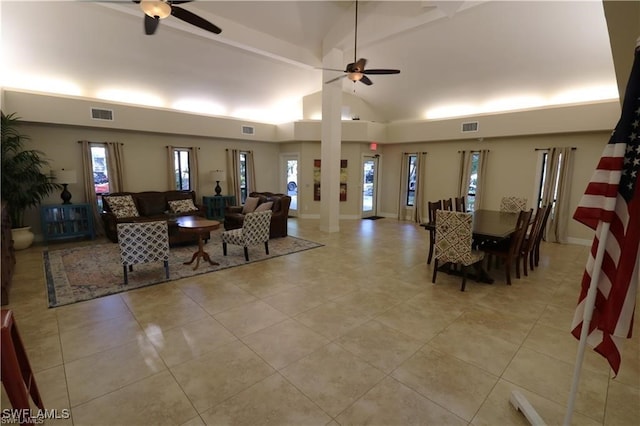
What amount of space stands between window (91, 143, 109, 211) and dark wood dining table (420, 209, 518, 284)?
7.08 metres

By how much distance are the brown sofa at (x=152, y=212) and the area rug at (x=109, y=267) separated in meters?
0.23

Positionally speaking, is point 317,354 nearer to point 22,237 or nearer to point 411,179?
point 22,237

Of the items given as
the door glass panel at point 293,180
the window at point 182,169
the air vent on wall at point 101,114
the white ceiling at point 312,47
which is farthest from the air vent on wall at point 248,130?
the air vent on wall at point 101,114

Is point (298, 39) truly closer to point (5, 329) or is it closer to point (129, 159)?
point (129, 159)

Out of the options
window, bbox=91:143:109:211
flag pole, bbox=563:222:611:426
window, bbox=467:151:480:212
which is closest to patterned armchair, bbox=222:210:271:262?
window, bbox=91:143:109:211

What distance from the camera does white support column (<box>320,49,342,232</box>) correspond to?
6988mm

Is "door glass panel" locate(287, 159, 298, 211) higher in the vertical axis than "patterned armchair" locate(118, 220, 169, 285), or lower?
higher

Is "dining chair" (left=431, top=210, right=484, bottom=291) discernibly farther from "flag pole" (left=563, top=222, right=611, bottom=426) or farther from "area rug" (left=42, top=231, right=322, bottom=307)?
"area rug" (left=42, top=231, right=322, bottom=307)

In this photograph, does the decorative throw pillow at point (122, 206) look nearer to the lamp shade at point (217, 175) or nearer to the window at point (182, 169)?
the window at point (182, 169)

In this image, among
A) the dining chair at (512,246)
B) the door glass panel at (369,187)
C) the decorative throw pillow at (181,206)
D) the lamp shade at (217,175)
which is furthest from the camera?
the door glass panel at (369,187)

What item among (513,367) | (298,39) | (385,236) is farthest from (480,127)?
(513,367)

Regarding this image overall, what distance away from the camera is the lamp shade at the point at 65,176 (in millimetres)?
5820

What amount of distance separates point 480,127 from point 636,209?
22.2 ft

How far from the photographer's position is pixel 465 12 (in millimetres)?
5223
